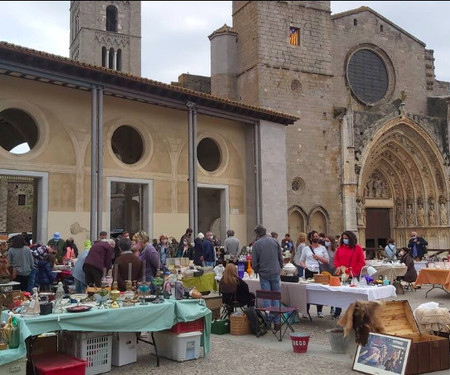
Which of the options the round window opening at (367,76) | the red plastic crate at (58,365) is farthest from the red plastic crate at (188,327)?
the round window opening at (367,76)

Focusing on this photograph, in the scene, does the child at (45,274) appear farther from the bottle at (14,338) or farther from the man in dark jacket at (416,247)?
the man in dark jacket at (416,247)

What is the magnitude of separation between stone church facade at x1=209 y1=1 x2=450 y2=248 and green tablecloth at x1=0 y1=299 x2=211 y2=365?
1420 cm

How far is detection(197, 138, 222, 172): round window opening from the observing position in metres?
20.3

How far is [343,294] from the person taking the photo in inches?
324

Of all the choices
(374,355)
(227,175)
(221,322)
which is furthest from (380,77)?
(374,355)

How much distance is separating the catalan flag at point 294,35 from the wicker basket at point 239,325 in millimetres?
17967

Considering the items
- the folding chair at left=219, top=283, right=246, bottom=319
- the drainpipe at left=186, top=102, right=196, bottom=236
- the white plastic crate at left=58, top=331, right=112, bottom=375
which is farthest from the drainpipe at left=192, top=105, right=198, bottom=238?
the white plastic crate at left=58, top=331, right=112, bottom=375

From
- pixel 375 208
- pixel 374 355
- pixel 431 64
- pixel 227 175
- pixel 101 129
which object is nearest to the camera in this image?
pixel 374 355

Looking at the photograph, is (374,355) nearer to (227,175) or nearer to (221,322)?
(221,322)

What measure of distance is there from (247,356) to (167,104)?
10633 mm

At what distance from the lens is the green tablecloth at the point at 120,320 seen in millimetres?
5245

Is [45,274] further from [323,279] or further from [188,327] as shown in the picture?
[323,279]

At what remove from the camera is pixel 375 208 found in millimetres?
26906

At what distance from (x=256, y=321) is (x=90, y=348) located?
9.96 feet
